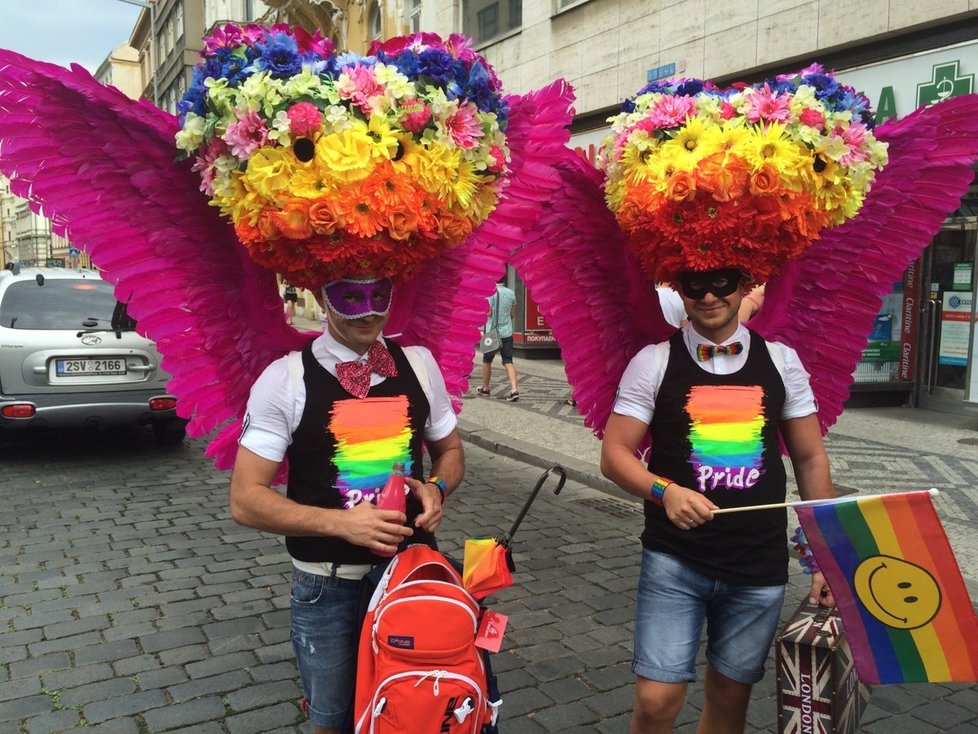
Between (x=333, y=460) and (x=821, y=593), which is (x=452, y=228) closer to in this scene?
(x=333, y=460)

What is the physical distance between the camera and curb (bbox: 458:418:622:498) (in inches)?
262

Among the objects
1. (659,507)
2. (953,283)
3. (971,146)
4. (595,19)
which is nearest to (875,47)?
(953,283)

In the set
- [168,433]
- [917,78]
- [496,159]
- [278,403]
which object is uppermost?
[917,78]

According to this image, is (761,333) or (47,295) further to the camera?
(47,295)

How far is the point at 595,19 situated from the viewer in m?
12.7

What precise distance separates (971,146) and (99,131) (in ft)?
8.41

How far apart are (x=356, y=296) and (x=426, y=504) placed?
55 cm

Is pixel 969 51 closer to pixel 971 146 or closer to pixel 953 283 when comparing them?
pixel 953 283

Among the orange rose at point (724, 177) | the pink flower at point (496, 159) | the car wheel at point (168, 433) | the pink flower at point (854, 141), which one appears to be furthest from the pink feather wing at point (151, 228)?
the car wheel at point (168, 433)

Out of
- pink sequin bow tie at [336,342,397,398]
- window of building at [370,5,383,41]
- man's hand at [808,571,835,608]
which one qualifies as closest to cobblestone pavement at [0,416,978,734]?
man's hand at [808,571,835,608]

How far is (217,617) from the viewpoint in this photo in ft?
13.1

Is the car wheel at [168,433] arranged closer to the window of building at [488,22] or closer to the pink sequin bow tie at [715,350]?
the pink sequin bow tie at [715,350]

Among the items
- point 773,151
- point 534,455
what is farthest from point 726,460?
point 534,455

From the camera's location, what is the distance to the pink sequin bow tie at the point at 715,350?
228 cm
